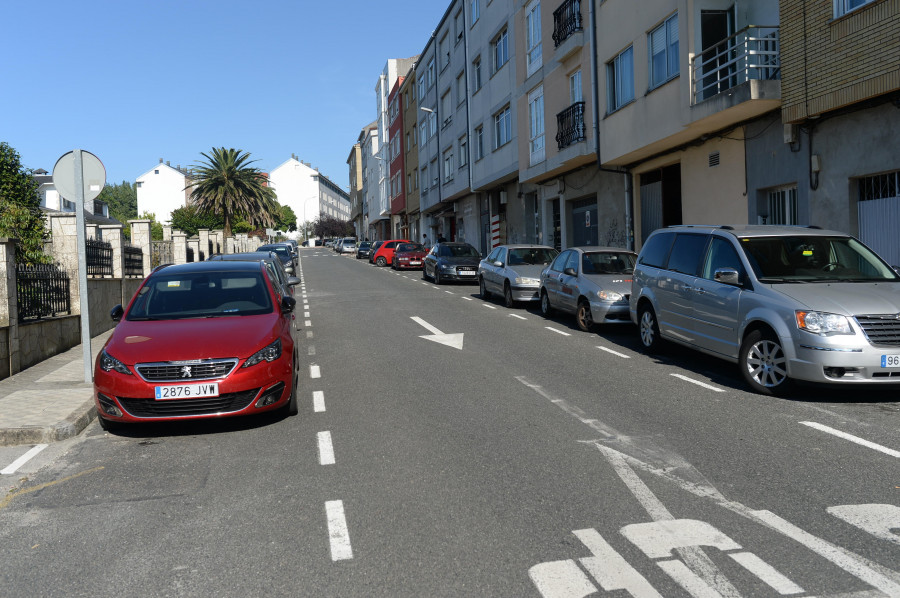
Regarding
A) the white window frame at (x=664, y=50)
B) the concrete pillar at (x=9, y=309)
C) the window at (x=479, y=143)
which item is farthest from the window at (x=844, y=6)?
the window at (x=479, y=143)

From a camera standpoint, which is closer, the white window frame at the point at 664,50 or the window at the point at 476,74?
the white window frame at the point at 664,50

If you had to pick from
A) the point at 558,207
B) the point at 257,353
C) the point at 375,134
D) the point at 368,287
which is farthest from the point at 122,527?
the point at 375,134

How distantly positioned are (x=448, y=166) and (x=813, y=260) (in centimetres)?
3639

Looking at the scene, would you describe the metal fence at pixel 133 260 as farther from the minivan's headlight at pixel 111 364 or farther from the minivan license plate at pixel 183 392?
the minivan license plate at pixel 183 392

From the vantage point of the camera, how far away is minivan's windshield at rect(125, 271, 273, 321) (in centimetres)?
799

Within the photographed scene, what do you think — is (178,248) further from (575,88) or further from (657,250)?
(657,250)

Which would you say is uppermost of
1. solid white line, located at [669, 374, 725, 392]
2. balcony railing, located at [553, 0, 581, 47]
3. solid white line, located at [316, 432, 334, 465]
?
balcony railing, located at [553, 0, 581, 47]

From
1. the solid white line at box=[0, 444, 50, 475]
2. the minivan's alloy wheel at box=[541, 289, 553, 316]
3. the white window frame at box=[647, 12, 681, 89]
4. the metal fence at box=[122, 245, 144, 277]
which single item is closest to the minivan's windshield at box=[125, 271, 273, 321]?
the solid white line at box=[0, 444, 50, 475]

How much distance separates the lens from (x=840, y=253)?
9094mm

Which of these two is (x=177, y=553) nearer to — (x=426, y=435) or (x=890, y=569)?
(x=426, y=435)

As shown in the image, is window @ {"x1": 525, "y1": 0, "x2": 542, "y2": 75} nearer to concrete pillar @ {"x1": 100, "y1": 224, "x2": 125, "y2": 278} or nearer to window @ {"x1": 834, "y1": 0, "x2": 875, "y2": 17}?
window @ {"x1": 834, "y1": 0, "x2": 875, "y2": 17}

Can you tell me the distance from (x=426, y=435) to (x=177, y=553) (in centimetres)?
278

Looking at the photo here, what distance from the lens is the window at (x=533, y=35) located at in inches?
1057

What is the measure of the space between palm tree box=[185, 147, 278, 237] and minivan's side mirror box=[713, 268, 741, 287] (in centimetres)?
5115
